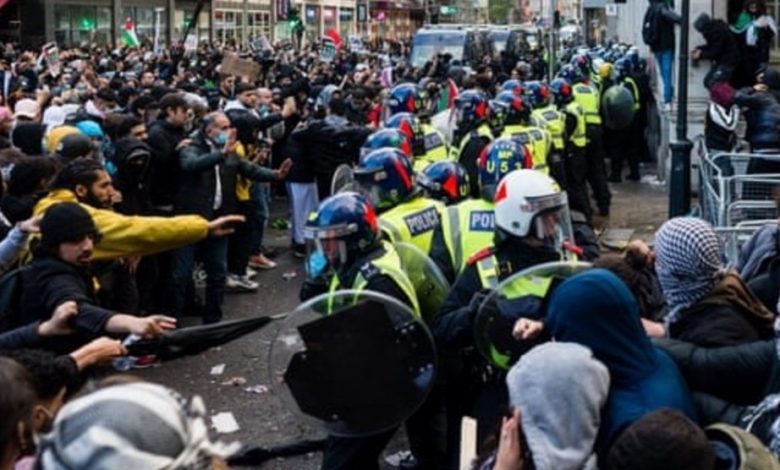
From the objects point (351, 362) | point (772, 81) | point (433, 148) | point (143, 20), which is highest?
point (143, 20)

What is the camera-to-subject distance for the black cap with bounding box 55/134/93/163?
859 centimetres

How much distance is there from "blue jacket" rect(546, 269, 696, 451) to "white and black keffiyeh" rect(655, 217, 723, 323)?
688mm

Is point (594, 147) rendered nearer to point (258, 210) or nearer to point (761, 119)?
point (761, 119)

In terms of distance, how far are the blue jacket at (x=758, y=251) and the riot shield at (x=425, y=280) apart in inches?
55.6

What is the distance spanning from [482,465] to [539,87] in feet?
36.4

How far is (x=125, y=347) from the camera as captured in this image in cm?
478

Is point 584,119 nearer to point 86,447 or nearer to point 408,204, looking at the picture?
point 408,204

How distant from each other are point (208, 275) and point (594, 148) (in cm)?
662

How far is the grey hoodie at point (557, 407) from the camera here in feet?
10.3

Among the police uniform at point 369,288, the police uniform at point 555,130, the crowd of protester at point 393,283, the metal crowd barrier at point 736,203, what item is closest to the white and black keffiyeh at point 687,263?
the crowd of protester at point 393,283

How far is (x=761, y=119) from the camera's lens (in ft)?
39.5

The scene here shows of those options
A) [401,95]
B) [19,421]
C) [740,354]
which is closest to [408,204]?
[740,354]

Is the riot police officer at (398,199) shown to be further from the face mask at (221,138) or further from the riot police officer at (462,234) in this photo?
the face mask at (221,138)

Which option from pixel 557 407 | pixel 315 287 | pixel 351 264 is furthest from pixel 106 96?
pixel 557 407
